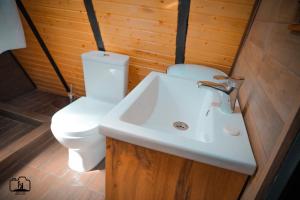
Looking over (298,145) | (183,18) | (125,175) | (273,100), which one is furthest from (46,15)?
(298,145)

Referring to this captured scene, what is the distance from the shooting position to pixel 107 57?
167cm

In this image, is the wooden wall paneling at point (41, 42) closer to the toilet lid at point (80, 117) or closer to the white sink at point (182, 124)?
the toilet lid at point (80, 117)

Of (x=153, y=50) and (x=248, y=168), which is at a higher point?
(x=153, y=50)

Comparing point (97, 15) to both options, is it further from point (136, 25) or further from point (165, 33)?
point (165, 33)

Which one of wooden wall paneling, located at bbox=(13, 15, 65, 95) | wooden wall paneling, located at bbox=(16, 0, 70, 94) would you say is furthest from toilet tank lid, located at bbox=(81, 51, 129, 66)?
wooden wall paneling, located at bbox=(13, 15, 65, 95)

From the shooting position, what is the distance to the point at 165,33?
4.77ft

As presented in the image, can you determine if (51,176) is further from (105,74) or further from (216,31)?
(216,31)

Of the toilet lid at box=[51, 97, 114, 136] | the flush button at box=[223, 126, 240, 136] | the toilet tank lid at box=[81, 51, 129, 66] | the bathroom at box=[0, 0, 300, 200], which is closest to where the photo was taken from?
the bathroom at box=[0, 0, 300, 200]

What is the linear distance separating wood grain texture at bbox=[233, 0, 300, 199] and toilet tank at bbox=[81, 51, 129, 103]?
1043 mm

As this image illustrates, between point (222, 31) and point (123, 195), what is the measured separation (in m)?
1.22

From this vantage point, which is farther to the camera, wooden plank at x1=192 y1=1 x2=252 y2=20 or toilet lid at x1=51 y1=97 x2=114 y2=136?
toilet lid at x1=51 y1=97 x2=114 y2=136

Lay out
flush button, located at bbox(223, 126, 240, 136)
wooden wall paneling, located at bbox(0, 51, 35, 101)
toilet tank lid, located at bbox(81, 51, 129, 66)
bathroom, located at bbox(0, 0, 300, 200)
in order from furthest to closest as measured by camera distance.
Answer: wooden wall paneling, located at bbox(0, 51, 35, 101)
toilet tank lid, located at bbox(81, 51, 129, 66)
flush button, located at bbox(223, 126, 240, 136)
bathroom, located at bbox(0, 0, 300, 200)

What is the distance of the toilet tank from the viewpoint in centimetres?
163

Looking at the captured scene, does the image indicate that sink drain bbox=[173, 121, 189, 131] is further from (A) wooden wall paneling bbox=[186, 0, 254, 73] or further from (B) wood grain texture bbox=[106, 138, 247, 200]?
(A) wooden wall paneling bbox=[186, 0, 254, 73]
